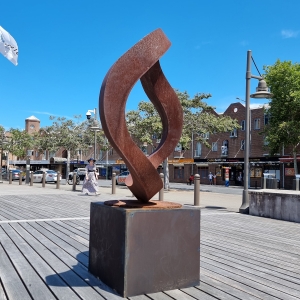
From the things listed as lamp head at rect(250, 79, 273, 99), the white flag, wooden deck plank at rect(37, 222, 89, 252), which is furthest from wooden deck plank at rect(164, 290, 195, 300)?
lamp head at rect(250, 79, 273, 99)

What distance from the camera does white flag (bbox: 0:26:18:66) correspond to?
10188mm

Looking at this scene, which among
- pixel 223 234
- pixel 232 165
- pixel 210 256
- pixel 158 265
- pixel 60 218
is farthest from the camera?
pixel 232 165

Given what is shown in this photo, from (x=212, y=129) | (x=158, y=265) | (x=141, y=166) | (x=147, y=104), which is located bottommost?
(x=158, y=265)

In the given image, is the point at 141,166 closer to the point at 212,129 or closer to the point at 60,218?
the point at 60,218

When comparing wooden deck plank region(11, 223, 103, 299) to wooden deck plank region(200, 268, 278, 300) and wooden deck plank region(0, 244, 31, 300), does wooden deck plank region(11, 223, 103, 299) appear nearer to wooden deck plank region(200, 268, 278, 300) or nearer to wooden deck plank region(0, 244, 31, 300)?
wooden deck plank region(0, 244, 31, 300)

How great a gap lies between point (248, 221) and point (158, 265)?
239 inches

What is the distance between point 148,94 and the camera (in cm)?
432

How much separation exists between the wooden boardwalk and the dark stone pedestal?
11cm

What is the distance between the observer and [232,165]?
4381 cm

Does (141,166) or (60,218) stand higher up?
(141,166)

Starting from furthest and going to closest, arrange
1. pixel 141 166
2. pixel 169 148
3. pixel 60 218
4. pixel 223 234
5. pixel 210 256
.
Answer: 1. pixel 60 218
2. pixel 223 234
3. pixel 210 256
4. pixel 169 148
5. pixel 141 166

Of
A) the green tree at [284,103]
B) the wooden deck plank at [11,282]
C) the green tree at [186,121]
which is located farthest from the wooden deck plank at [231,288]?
the green tree at [284,103]

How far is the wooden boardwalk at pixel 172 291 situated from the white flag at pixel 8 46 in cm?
460

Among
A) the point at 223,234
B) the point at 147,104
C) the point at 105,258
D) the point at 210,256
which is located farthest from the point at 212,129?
the point at 105,258
